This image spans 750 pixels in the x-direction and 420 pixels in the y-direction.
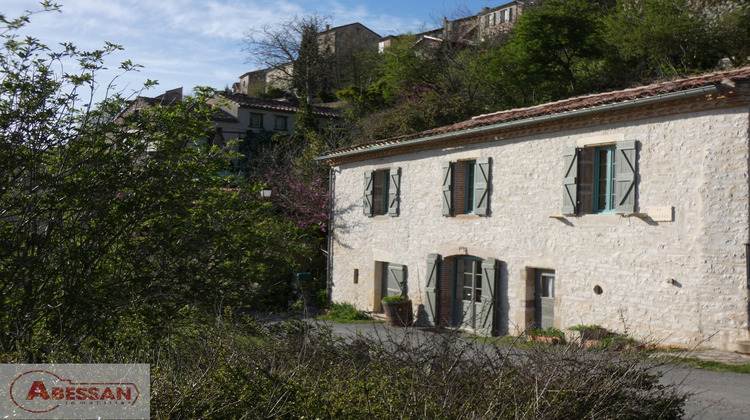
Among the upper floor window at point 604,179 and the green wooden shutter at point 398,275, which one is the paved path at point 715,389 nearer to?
the upper floor window at point 604,179

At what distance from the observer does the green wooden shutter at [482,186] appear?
13.4 m

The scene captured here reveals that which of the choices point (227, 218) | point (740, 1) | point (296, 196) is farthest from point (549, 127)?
point (740, 1)

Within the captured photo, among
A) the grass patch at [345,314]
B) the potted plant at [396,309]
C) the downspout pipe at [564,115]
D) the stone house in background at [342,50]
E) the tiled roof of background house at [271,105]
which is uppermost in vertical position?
the stone house in background at [342,50]

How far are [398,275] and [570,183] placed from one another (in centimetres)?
546

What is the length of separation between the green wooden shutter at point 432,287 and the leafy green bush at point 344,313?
2.10 m

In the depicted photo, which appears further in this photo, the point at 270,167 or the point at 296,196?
the point at 270,167

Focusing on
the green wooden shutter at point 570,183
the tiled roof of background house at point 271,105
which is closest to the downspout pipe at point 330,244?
the green wooden shutter at point 570,183

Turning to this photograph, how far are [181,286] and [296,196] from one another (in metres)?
13.6

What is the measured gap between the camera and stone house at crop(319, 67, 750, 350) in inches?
376

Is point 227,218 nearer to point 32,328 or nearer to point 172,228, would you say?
point 172,228

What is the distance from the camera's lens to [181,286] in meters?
7.28

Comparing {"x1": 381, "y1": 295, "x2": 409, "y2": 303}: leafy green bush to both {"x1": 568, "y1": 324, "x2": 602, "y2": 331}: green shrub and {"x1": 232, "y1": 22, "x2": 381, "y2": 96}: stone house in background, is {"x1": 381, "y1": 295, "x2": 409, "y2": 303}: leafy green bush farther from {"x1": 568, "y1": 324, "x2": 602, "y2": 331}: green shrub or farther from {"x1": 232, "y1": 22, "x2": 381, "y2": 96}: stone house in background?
{"x1": 232, "y1": 22, "x2": 381, "y2": 96}: stone house in background

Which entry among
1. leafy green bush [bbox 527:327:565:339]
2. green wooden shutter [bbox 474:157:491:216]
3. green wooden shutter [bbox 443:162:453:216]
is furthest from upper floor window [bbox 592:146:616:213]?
green wooden shutter [bbox 443:162:453:216]

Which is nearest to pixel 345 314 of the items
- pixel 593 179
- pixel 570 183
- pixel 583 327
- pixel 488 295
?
pixel 488 295
